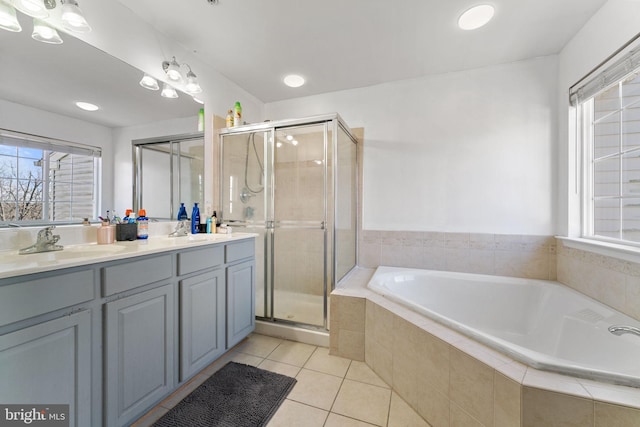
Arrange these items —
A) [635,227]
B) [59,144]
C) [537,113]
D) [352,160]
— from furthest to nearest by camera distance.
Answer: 1. [352,160]
2. [537,113]
3. [635,227]
4. [59,144]

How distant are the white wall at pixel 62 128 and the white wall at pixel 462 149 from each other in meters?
2.08

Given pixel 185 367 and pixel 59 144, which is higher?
pixel 59 144

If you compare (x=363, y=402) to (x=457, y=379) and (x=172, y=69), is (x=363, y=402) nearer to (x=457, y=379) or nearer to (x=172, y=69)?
(x=457, y=379)

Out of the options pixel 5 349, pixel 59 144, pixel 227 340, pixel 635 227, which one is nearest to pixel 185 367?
pixel 227 340

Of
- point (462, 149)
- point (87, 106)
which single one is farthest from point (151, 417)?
point (462, 149)

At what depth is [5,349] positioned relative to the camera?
0.78 m

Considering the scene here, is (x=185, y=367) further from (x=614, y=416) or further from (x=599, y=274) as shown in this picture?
(x=599, y=274)

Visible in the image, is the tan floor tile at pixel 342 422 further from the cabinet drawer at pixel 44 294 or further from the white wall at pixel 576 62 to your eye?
the white wall at pixel 576 62

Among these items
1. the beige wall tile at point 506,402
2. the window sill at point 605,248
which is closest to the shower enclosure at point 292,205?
the beige wall tile at point 506,402

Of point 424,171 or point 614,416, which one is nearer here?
point 614,416

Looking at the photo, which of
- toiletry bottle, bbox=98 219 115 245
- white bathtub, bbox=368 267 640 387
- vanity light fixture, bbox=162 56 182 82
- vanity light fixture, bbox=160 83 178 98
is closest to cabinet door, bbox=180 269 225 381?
toiletry bottle, bbox=98 219 115 245

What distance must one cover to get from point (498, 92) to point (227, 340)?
3020 mm

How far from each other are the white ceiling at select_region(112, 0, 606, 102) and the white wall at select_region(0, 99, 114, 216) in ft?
2.83

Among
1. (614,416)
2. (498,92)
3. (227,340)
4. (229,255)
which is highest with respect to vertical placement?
(498,92)
